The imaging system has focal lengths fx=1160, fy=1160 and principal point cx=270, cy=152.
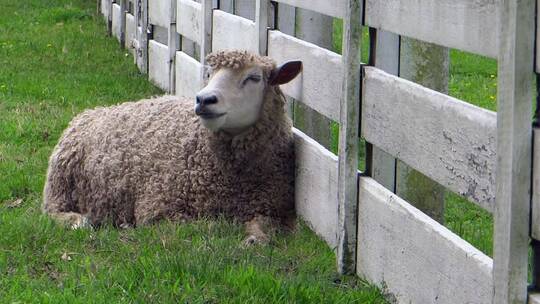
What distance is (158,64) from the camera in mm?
11523

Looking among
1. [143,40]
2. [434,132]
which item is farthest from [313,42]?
[143,40]

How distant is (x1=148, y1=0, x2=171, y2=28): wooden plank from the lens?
1087 centimetres

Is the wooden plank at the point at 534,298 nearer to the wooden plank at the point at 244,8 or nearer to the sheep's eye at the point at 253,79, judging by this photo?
the sheep's eye at the point at 253,79

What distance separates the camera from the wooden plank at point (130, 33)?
13759 mm

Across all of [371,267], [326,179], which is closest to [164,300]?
[371,267]

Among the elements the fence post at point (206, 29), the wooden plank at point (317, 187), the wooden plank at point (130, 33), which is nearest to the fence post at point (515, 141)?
the wooden plank at point (317, 187)

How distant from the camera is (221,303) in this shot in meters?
4.32

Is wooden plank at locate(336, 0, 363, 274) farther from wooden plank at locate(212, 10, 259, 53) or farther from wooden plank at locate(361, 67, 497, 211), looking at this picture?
wooden plank at locate(212, 10, 259, 53)

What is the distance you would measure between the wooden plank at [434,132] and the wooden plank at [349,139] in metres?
0.05

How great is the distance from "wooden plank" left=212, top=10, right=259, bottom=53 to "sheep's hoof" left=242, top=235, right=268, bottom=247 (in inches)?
57.9

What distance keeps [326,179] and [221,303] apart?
1.33 metres

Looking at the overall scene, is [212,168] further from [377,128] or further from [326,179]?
[377,128]

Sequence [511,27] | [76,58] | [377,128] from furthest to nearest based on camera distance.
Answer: [76,58], [377,128], [511,27]

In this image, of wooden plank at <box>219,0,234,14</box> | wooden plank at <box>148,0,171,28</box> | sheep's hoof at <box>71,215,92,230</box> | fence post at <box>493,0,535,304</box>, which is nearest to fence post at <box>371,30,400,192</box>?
sheep's hoof at <box>71,215,92,230</box>
